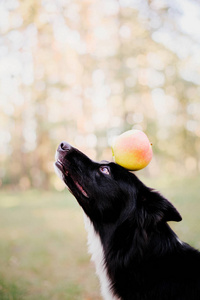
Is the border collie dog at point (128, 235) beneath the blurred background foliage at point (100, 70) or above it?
beneath

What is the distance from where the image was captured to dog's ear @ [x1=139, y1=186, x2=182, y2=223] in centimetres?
237

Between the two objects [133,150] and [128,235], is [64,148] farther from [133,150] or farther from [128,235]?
[128,235]

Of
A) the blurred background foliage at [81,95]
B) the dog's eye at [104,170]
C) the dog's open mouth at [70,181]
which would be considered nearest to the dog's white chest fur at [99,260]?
the dog's open mouth at [70,181]

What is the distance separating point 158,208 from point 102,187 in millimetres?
583

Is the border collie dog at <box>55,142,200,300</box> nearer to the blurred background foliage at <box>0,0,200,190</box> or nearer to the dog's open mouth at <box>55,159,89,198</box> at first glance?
the dog's open mouth at <box>55,159,89,198</box>

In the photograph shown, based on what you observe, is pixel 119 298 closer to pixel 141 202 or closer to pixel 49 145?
pixel 141 202

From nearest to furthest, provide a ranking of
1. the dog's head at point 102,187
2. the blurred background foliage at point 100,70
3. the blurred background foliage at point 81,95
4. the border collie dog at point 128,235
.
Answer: the border collie dog at point 128,235 → the dog's head at point 102,187 → the blurred background foliage at point 81,95 → the blurred background foliage at point 100,70

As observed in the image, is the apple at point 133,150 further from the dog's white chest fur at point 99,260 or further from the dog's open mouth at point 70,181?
the dog's white chest fur at point 99,260

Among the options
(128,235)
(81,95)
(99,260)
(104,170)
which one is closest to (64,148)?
(104,170)

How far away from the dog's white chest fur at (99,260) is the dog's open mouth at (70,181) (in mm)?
312

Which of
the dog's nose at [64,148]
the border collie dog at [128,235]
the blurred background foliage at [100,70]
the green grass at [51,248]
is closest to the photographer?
the border collie dog at [128,235]

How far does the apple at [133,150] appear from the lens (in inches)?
99.0

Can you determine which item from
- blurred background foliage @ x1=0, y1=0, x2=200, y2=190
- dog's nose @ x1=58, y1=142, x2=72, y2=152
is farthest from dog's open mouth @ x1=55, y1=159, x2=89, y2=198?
blurred background foliage @ x1=0, y1=0, x2=200, y2=190

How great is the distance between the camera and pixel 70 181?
2725 millimetres
